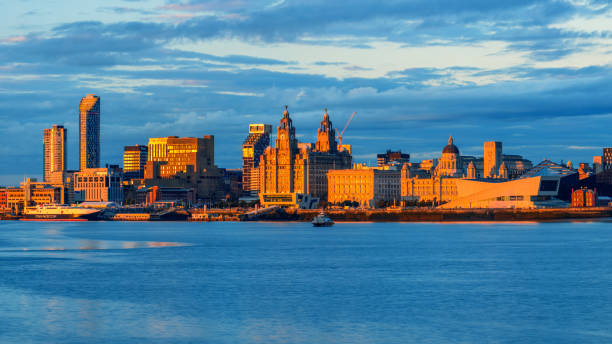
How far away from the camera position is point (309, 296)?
53406 mm

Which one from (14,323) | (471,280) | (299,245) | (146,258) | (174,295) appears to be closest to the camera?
(14,323)

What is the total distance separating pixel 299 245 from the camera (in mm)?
102688

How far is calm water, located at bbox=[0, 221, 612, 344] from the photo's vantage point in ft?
136

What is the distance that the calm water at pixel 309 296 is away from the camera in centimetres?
4156

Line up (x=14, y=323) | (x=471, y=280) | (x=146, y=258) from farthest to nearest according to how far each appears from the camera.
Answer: (x=146, y=258), (x=471, y=280), (x=14, y=323)

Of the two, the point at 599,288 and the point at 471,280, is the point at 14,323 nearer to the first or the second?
the point at 471,280

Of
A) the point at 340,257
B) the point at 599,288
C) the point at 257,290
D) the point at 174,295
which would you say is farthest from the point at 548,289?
the point at 340,257

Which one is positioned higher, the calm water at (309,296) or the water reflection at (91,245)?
the water reflection at (91,245)

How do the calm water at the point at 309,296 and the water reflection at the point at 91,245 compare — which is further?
the water reflection at the point at 91,245

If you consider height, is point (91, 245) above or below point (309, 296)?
above

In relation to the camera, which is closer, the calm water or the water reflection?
the calm water

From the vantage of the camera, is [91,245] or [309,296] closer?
[309,296]

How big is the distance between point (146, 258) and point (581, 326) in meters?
47.3

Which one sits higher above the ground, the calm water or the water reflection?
the water reflection
